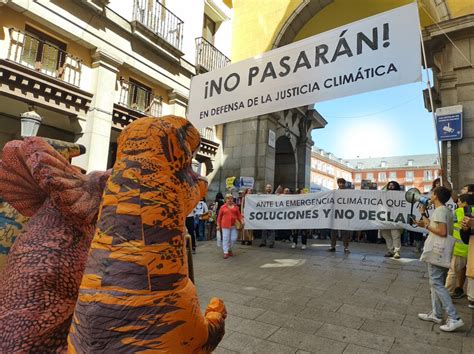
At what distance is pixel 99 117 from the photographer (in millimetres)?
9641

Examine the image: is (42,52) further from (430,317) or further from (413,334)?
(430,317)

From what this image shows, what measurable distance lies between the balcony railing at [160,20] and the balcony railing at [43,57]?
2.91 m

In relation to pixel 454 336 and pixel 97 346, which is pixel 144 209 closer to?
pixel 97 346

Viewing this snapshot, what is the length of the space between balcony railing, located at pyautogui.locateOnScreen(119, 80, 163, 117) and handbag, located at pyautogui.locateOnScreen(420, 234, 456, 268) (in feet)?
32.5

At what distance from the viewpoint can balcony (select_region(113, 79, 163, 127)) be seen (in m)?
10.5

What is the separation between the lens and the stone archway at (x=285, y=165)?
16.8 meters

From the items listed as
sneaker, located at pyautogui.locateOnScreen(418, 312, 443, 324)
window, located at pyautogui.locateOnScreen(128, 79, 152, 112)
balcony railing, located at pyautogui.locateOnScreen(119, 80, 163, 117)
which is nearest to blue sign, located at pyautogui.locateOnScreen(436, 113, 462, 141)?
sneaker, located at pyautogui.locateOnScreen(418, 312, 443, 324)

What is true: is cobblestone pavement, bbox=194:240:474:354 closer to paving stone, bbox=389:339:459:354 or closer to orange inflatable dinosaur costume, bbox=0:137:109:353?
paving stone, bbox=389:339:459:354

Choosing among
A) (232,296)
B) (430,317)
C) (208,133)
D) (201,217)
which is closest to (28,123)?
(232,296)

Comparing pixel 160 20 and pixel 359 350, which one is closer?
pixel 359 350

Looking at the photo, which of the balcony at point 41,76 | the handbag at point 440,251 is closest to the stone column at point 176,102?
the balcony at point 41,76

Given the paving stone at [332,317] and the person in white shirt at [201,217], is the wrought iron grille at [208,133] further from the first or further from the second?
the paving stone at [332,317]

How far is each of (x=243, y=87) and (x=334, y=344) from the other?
3.60m

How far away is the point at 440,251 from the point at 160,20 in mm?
12147
